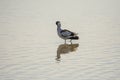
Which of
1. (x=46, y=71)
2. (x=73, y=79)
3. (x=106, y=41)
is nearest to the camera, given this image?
(x=73, y=79)

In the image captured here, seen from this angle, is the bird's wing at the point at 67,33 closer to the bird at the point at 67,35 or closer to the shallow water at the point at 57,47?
the bird at the point at 67,35

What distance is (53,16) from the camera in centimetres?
2339

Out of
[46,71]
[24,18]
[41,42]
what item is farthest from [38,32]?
[46,71]

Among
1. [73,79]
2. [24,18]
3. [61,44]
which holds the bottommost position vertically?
[73,79]

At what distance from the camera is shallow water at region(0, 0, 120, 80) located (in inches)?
448

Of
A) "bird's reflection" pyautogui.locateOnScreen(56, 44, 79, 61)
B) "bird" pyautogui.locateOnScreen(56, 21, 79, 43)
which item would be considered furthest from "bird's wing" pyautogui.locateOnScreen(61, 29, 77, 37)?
"bird's reflection" pyautogui.locateOnScreen(56, 44, 79, 61)

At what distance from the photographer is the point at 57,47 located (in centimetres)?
1532

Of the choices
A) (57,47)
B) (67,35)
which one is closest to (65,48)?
(57,47)

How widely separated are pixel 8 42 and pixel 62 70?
16.4 feet

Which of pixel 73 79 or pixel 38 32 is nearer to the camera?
pixel 73 79

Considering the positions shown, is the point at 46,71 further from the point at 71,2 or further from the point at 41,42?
the point at 71,2

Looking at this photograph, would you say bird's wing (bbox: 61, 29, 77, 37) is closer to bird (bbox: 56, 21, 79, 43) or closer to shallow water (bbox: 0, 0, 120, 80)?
bird (bbox: 56, 21, 79, 43)

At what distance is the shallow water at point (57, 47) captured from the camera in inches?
448

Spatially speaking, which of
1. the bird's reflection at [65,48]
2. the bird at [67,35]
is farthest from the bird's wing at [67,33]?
the bird's reflection at [65,48]
